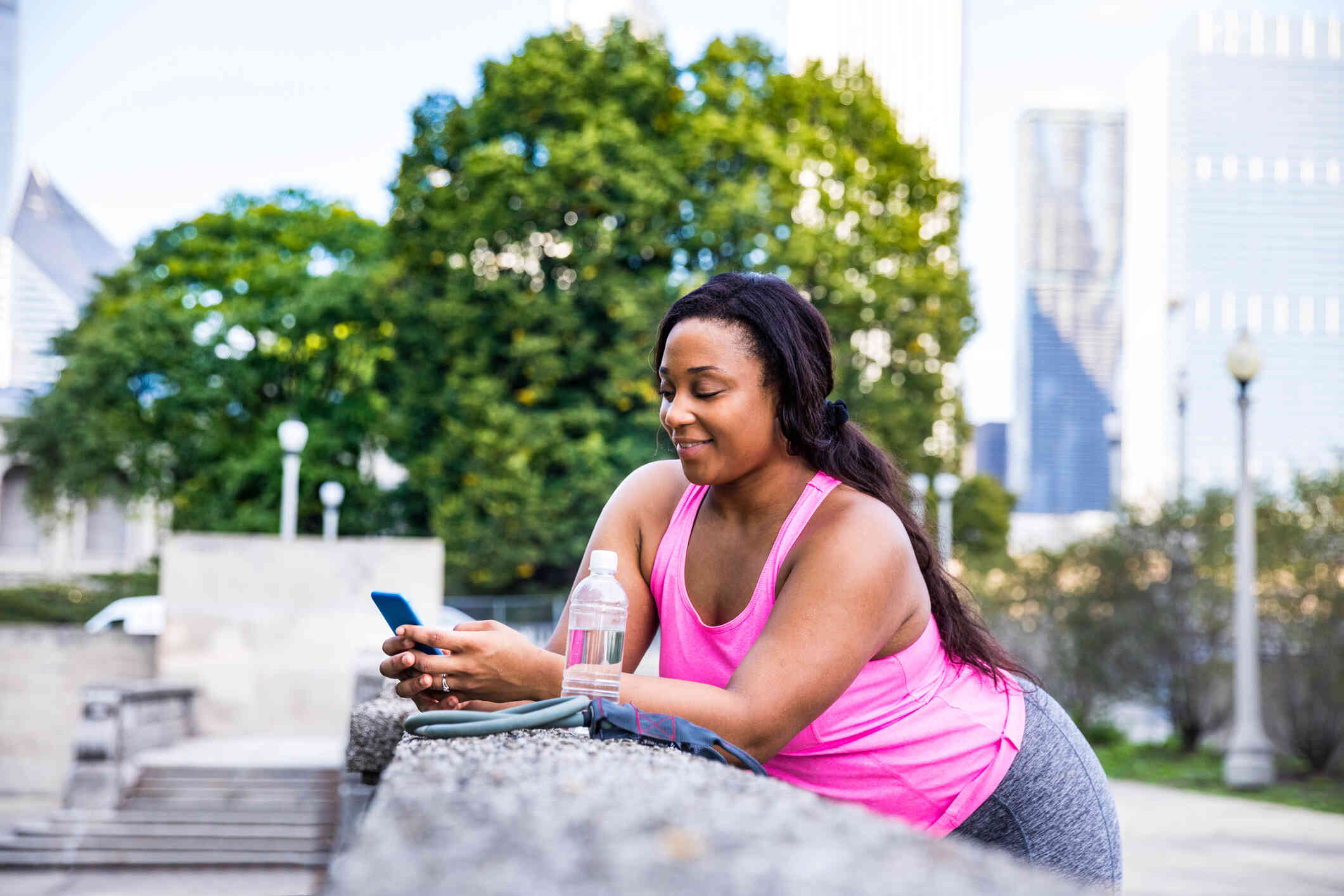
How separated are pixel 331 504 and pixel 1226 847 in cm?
1574

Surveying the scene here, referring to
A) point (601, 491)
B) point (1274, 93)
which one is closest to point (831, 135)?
point (601, 491)

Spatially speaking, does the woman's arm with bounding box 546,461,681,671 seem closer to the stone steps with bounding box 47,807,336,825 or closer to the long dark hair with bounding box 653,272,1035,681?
the long dark hair with bounding box 653,272,1035,681

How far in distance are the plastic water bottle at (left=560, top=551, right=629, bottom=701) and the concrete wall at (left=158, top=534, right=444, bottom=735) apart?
861 cm

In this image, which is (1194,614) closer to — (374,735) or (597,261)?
(597,261)

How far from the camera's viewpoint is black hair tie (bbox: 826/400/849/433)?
8.29ft

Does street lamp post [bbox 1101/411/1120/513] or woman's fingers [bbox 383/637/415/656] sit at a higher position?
street lamp post [bbox 1101/411/1120/513]

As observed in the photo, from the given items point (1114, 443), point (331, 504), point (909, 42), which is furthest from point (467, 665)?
point (909, 42)

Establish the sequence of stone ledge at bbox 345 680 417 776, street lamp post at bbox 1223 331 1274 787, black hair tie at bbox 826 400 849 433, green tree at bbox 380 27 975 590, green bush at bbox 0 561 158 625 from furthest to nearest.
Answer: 1. green bush at bbox 0 561 158 625
2. green tree at bbox 380 27 975 590
3. street lamp post at bbox 1223 331 1274 787
4. stone ledge at bbox 345 680 417 776
5. black hair tie at bbox 826 400 849 433

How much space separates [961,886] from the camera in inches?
34.3

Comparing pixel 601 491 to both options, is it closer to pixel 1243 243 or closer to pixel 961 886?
pixel 961 886

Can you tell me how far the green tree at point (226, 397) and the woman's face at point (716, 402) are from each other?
1884 centimetres

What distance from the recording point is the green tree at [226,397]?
75.0 ft

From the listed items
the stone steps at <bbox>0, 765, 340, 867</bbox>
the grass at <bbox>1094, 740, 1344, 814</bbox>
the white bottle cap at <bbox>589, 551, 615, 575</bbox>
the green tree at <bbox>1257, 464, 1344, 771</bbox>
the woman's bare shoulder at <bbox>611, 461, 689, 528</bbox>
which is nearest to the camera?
the white bottle cap at <bbox>589, 551, 615, 575</bbox>

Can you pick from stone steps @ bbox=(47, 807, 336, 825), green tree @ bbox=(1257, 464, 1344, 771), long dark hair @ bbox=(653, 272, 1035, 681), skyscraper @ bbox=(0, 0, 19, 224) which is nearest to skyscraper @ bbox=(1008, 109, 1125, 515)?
skyscraper @ bbox=(0, 0, 19, 224)
